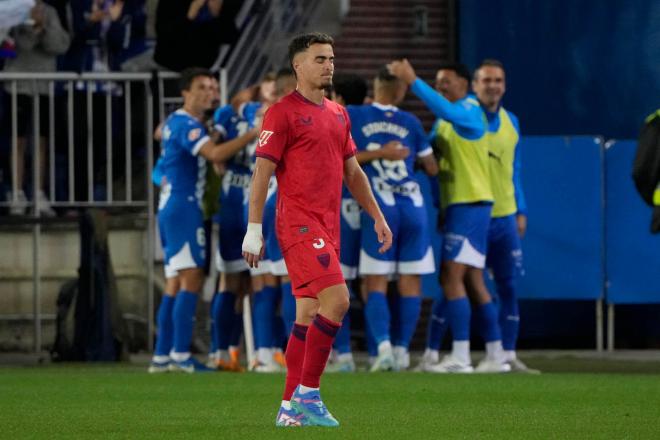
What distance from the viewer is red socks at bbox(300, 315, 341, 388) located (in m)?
8.79

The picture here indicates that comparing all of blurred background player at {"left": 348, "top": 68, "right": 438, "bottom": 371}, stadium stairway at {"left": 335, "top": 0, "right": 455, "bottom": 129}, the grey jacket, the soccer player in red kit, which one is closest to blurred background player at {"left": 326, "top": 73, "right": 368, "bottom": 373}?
blurred background player at {"left": 348, "top": 68, "right": 438, "bottom": 371}

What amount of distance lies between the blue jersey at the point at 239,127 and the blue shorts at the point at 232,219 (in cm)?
7

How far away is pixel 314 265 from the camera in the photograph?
888 cm

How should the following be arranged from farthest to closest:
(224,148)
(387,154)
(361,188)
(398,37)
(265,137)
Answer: (398,37) → (224,148) → (387,154) → (361,188) → (265,137)

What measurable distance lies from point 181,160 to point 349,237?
1488 mm

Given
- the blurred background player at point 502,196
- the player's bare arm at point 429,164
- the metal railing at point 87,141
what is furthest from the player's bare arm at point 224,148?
the metal railing at point 87,141

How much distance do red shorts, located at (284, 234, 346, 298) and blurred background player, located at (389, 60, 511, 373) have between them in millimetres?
4992

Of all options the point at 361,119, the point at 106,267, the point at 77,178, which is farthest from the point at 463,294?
the point at 77,178

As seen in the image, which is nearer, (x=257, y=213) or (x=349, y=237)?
(x=257, y=213)

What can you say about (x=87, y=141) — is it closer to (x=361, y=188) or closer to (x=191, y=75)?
(x=191, y=75)

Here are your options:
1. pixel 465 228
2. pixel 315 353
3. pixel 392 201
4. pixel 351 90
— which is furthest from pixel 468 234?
pixel 315 353

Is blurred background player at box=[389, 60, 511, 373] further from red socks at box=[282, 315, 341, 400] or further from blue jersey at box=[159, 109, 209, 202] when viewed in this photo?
red socks at box=[282, 315, 341, 400]

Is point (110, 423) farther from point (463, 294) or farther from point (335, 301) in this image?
point (463, 294)

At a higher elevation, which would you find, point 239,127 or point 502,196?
point 239,127
